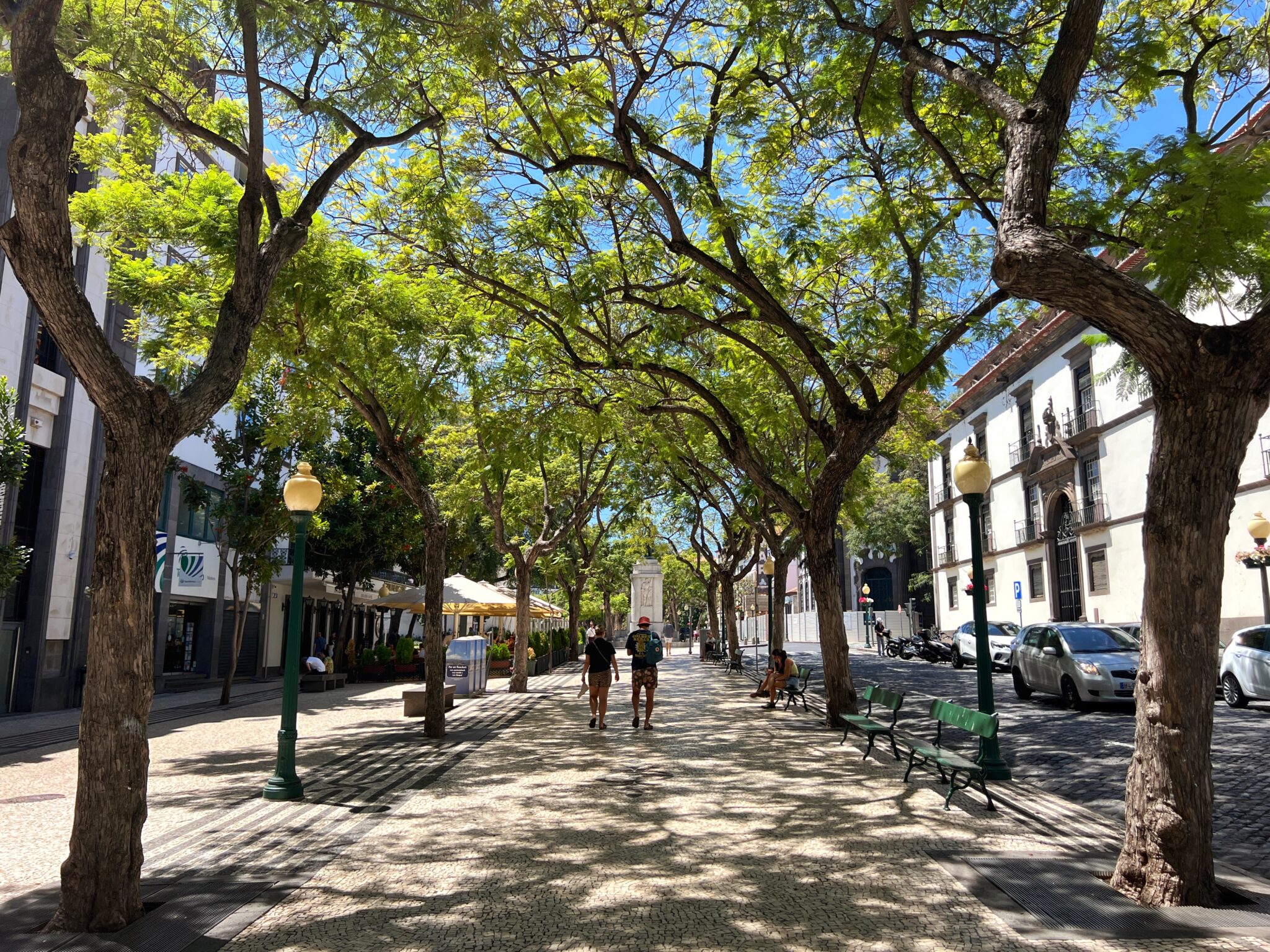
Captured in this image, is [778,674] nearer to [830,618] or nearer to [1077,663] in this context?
[830,618]

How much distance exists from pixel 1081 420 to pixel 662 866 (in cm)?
3140

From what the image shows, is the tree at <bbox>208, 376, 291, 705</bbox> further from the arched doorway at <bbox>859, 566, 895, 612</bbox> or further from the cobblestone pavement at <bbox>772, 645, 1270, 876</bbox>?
the arched doorway at <bbox>859, 566, 895, 612</bbox>

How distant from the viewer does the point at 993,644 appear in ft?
88.2

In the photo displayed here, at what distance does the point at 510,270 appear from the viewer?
1287cm

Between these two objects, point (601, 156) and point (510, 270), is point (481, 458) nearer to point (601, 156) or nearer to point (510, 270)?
point (510, 270)

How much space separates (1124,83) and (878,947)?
8969 millimetres

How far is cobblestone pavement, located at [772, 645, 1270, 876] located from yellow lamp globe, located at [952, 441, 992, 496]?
321 centimetres

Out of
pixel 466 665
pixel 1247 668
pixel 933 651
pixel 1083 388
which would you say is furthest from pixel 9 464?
pixel 1083 388

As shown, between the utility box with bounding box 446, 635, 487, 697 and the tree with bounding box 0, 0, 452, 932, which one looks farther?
the utility box with bounding box 446, 635, 487, 697

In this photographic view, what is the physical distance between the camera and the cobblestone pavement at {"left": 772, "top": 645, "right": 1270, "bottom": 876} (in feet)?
24.0

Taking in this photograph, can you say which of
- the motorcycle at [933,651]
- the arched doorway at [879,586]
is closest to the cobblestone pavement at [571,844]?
the motorcycle at [933,651]

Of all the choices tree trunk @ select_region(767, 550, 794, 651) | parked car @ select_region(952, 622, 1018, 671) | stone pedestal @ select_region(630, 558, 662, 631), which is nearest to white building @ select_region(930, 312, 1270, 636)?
parked car @ select_region(952, 622, 1018, 671)

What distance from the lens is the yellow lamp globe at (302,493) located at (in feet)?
31.3

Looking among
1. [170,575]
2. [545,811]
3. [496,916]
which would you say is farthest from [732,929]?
[170,575]
